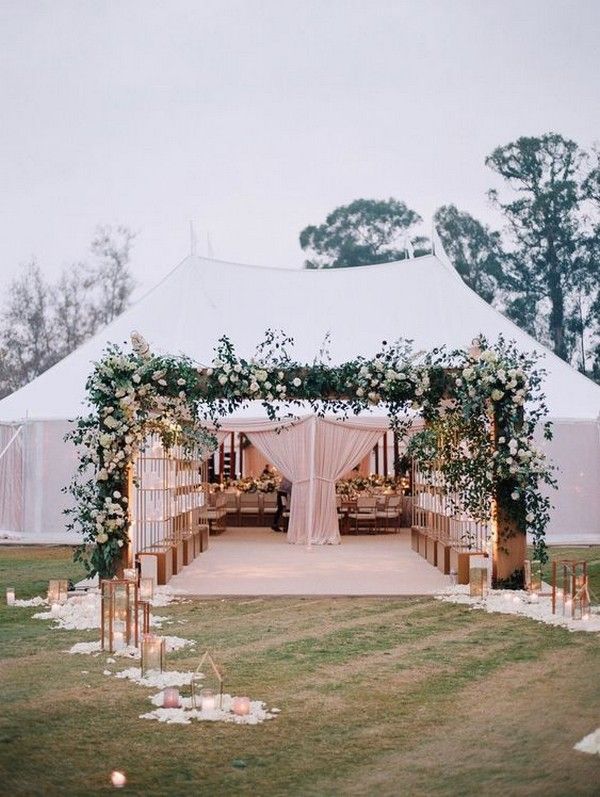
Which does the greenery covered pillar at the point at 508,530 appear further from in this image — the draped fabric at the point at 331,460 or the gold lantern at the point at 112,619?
the draped fabric at the point at 331,460

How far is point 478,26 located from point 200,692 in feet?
34.6

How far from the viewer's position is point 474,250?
2808 centimetres

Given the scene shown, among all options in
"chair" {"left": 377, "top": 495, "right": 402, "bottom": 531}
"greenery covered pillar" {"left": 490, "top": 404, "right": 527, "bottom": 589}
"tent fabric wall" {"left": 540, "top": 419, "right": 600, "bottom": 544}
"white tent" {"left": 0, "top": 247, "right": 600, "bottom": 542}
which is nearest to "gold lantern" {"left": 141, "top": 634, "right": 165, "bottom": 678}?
"greenery covered pillar" {"left": 490, "top": 404, "right": 527, "bottom": 589}

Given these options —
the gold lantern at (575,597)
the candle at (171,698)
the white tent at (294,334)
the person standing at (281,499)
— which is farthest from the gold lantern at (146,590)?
the person standing at (281,499)

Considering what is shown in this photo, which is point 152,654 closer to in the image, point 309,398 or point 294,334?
point 309,398

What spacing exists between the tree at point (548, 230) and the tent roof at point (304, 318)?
11.7 metres

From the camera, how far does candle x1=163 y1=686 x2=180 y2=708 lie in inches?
189

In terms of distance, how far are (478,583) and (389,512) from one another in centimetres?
780

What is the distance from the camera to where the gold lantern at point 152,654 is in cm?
558

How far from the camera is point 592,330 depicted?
26.3 metres

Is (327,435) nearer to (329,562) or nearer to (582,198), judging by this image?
(329,562)

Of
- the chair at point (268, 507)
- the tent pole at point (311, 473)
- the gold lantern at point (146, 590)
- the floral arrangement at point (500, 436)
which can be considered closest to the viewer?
the gold lantern at point (146, 590)

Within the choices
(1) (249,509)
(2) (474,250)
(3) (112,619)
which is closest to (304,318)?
(1) (249,509)

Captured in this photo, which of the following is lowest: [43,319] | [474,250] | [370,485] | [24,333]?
[370,485]
